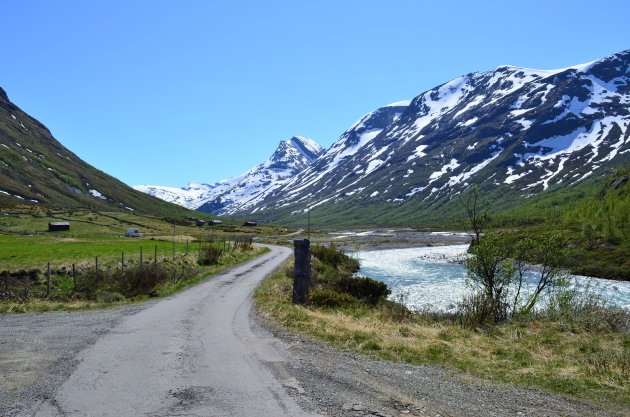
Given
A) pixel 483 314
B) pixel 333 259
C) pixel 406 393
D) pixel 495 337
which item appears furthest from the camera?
pixel 333 259

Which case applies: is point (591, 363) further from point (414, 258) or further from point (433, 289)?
point (414, 258)

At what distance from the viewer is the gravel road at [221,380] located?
8.19 meters

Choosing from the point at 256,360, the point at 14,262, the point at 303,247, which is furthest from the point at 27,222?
the point at 256,360

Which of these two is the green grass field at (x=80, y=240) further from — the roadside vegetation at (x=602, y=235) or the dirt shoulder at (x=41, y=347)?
the roadside vegetation at (x=602, y=235)

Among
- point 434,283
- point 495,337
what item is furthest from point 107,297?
point 434,283

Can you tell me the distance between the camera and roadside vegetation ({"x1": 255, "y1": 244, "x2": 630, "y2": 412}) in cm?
1043

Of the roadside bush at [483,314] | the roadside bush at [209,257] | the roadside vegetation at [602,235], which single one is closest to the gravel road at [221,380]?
the roadside bush at [483,314]

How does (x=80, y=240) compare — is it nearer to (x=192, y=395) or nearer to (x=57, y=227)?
(x=57, y=227)

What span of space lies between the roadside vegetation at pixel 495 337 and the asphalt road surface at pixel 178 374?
285 centimetres

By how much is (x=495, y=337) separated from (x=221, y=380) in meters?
9.58

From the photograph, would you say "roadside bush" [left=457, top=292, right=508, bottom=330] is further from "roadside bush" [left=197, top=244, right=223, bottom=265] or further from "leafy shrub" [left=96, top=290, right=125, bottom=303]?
"roadside bush" [left=197, top=244, right=223, bottom=265]

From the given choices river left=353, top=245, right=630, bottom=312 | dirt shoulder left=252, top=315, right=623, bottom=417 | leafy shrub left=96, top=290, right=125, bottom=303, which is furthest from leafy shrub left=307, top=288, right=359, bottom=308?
leafy shrub left=96, top=290, right=125, bottom=303

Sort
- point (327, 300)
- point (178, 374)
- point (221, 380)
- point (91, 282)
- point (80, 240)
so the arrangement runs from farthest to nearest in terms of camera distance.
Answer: point (80, 240), point (91, 282), point (327, 300), point (178, 374), point (221, 380)

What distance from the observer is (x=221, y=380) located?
386 inches
